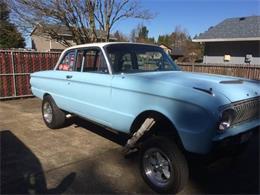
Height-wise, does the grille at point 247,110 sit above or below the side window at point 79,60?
below

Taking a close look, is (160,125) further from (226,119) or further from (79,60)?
(79,60)

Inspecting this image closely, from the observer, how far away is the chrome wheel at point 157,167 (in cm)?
372

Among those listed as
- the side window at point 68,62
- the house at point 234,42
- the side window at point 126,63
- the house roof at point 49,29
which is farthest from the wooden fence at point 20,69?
the house at point 234,42

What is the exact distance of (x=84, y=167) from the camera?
453 centimetres

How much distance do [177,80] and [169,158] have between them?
3.30ft

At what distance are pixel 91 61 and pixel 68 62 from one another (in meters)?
0.88

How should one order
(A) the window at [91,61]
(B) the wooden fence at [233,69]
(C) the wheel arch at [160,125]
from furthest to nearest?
(B) the wooden fence at [233,69] < (A) the window at [91,61] < (C) the wheel arch at [160,125]

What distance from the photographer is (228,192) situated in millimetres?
3838

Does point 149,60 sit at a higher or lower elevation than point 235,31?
lower

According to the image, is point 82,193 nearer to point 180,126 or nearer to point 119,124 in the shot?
point 119,124

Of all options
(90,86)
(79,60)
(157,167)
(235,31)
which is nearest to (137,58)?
(90,86)

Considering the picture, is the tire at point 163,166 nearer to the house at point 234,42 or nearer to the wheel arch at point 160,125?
the wheel arch at point 160,125

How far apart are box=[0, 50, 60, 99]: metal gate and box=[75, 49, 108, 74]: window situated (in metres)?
5.56

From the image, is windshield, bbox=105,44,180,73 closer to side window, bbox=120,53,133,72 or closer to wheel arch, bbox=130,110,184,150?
side window, bbox=120,53,133,72
